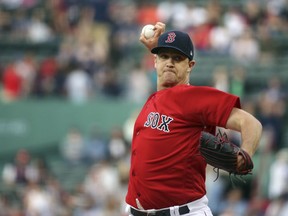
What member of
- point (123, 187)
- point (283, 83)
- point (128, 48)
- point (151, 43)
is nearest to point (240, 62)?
point (283, 83)

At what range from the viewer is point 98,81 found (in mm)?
18422

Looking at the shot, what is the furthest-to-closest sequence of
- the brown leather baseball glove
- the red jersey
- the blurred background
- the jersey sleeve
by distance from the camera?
the blurred background, the red jersey, the jersey sleeve, the brown leather baseball glove

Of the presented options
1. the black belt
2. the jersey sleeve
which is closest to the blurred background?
the black belt

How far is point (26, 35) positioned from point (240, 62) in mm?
5111

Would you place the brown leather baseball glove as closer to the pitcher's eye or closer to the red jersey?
the red jersey

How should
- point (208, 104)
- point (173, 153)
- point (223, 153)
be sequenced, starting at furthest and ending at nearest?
point (173, 153), point (208, 104), point (223, 153)

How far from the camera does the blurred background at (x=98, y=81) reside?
15547mm

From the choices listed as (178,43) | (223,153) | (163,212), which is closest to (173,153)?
(163,212)

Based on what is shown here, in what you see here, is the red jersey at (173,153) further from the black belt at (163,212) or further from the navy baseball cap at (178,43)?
the navy baseball cap at (178,43)

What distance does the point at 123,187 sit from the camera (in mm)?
14156

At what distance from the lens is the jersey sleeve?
5969 mm

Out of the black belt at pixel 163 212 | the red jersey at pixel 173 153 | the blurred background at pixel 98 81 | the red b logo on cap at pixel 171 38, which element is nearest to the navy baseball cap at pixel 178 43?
the red b logo on cap at pixel 171 38

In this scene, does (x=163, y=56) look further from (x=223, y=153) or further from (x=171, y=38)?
(x=223, y=153)

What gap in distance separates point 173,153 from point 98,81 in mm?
12257
